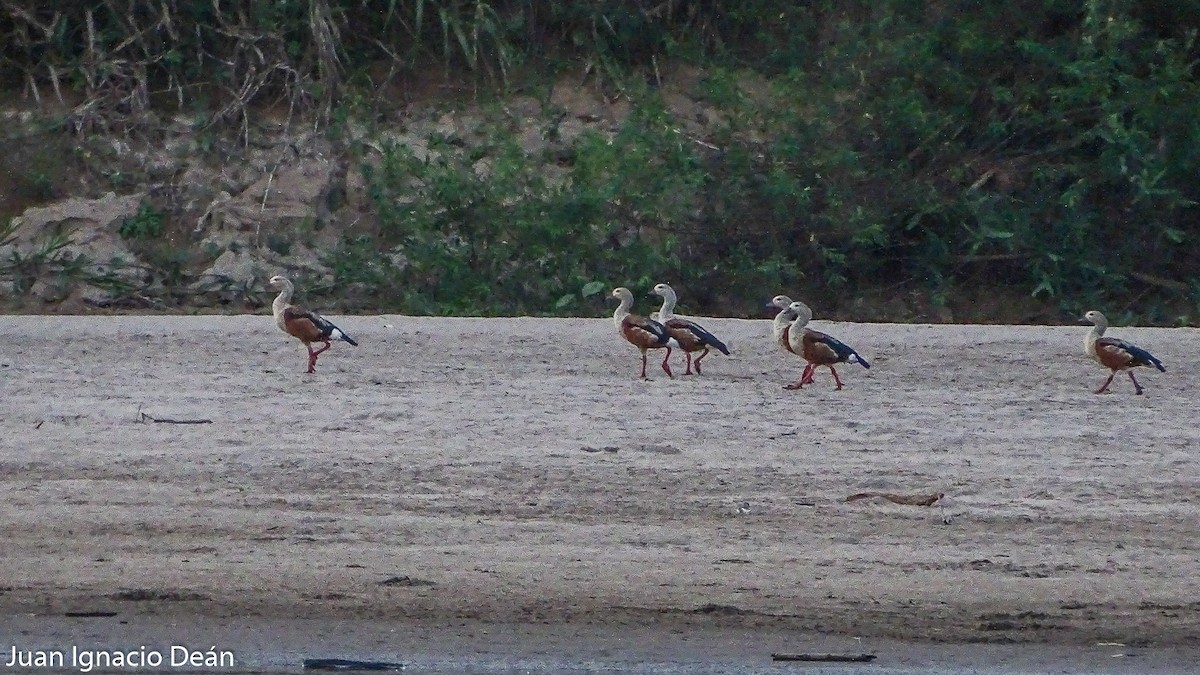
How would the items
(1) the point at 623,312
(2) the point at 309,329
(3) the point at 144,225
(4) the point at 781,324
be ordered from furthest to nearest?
1. (3) the point at 144,225
2. (1) the point at 623,312
3. (4) the point at 781,324
4. (2) the point at 309,329

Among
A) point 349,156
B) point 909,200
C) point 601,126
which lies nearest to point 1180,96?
point 909,200

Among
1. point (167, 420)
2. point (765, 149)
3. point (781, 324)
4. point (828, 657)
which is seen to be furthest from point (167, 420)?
point (765, 149)

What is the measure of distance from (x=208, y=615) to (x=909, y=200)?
34.3 ft

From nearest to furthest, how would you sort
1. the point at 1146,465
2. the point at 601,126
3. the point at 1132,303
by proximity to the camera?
the point at 1146,465 < the point at 1132,303 < the point at 601,126

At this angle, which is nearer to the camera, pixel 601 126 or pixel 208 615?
pixel 208 615

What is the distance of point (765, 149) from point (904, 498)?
342 inches

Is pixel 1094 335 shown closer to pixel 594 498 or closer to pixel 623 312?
pixel 623 312

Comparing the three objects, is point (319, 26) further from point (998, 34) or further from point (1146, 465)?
point (1146, 465)

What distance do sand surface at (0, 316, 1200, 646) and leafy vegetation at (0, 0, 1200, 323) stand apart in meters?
4.76

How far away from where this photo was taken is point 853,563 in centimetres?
680

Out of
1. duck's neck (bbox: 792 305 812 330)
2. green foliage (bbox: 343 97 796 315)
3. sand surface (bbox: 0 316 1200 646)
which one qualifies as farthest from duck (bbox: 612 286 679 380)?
green foliage (bbox: 343 97 796 315)

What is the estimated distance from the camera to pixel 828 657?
614 cm

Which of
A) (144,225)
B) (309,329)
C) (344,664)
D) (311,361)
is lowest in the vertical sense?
(144,225)

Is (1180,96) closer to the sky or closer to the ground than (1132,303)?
closer to the sky
